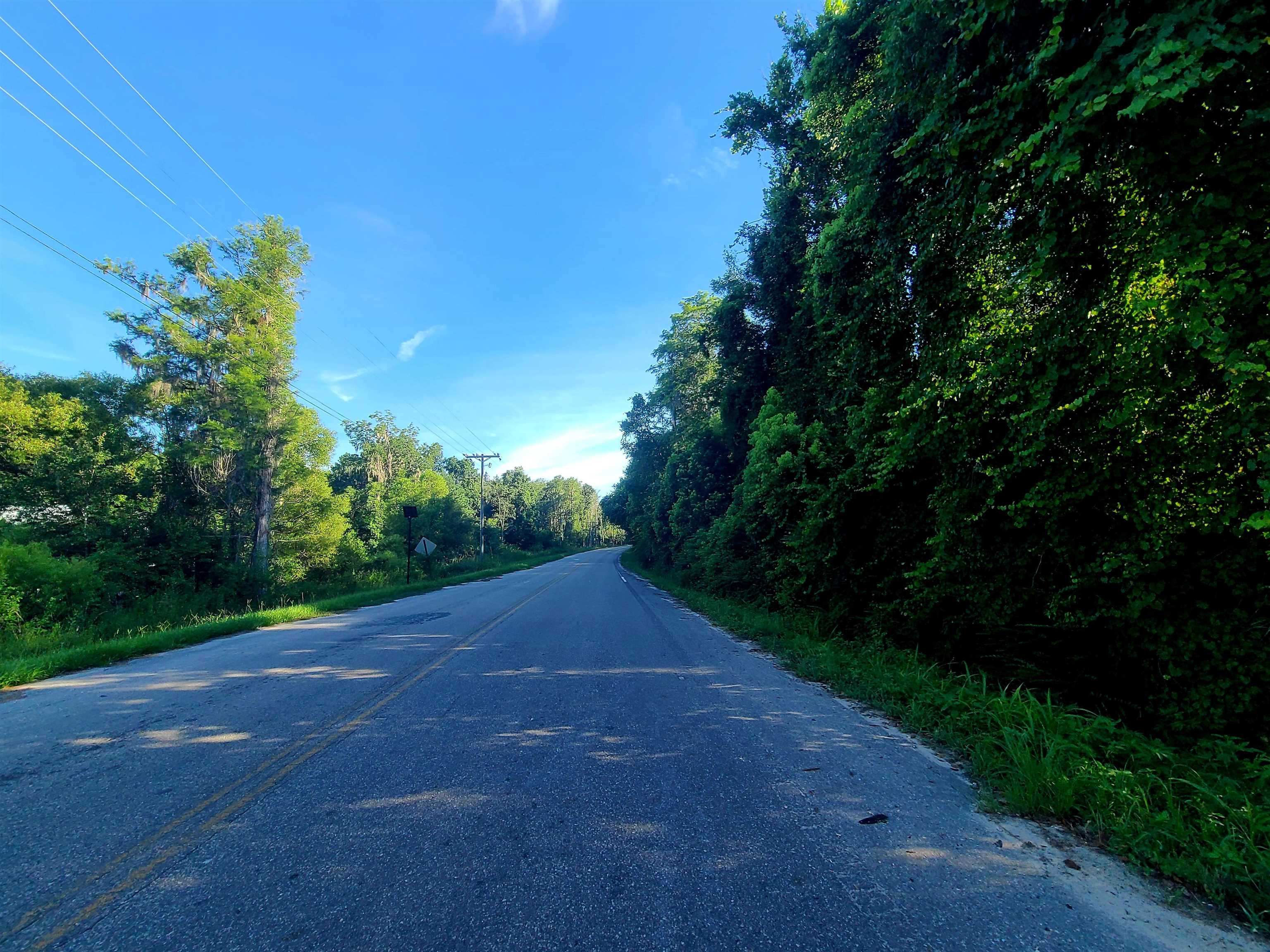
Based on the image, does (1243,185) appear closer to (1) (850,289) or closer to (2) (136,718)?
(1) (850,289)

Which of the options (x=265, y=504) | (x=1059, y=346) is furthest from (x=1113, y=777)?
(x=265, y=504)

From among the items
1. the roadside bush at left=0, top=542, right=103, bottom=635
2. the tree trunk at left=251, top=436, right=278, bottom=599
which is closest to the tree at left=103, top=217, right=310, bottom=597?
the tree trunk at left=251, top=436, right=278, bottom=599

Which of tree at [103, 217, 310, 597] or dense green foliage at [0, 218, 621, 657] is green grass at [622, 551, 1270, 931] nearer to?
dense green foliage at [0, 218, 621, 657]

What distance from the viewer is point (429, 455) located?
7062 cm

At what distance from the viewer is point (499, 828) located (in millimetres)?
2621

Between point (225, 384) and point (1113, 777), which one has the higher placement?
point (225, 384)

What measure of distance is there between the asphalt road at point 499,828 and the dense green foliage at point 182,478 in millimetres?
9463

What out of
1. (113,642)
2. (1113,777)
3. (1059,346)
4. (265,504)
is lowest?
(1113,777)

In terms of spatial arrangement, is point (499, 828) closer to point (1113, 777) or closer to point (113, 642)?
point (1113, 777)

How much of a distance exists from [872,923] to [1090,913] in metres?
0.94

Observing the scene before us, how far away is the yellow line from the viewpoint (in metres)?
1.98

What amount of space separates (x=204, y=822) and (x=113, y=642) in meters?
7.91

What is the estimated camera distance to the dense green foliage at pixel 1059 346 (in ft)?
9.83

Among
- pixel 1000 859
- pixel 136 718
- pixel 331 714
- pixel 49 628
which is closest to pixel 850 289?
pixel 1000 859
